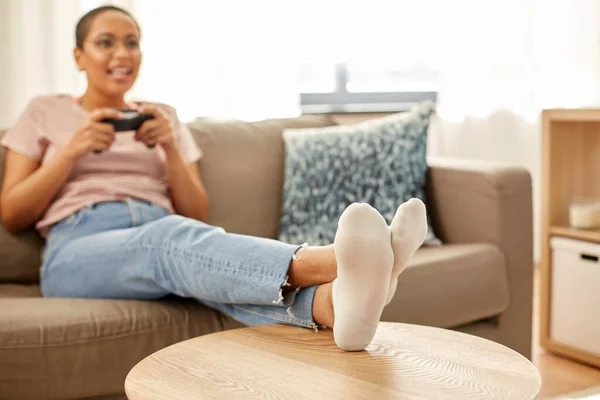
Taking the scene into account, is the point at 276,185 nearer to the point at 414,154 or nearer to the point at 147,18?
the point at 414,154

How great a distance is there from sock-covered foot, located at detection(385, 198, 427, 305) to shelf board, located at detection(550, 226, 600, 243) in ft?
4.18

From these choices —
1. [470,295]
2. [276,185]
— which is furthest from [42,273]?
[470,295]

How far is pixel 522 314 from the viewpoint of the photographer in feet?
7.52

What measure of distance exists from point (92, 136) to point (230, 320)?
54 centimetres

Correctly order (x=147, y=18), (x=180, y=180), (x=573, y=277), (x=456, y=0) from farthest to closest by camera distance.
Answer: (x=456, y=0) → (x=147, y=18) → (x=573, y=277) → (x=180, y=180)

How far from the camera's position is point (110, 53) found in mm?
2096

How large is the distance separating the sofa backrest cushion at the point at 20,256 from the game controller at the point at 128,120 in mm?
300

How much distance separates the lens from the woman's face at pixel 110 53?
2.09 m

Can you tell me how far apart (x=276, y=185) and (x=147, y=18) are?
94cm

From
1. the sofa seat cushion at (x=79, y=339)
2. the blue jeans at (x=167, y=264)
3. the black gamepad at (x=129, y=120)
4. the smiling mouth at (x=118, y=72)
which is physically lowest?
the sofa seat cushion at (x=79, y=339)

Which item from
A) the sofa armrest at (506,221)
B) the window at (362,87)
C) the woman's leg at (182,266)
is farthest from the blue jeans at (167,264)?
the window at (362,87)

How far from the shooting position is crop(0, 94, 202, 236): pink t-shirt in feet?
6.57

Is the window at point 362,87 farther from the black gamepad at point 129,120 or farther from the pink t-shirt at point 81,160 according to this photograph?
the black gamepad at point 129,120

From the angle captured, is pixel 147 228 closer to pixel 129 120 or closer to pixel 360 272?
pixel 129 120
